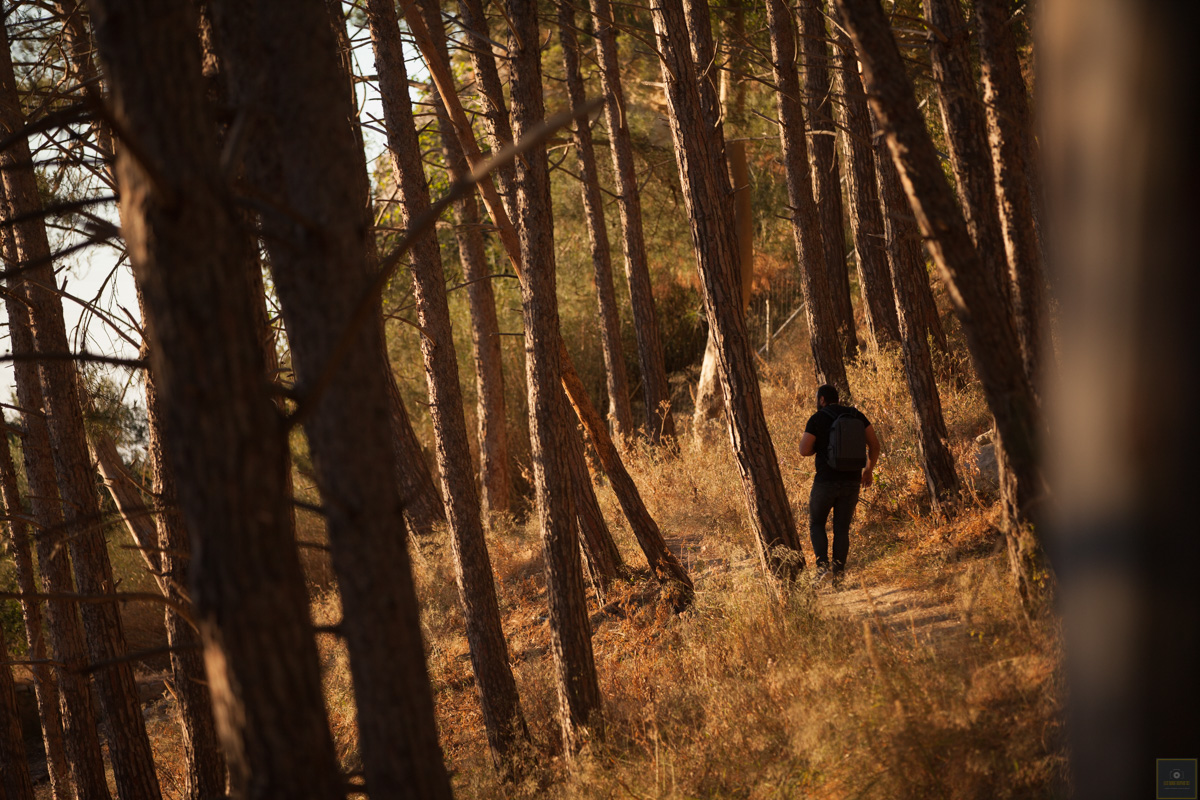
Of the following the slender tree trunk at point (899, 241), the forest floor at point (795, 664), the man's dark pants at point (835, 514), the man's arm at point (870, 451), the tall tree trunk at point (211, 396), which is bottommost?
the forest floor at point (795, 664)

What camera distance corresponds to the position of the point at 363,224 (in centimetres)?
273

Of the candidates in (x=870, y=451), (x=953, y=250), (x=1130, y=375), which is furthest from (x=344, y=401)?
(x=870, y=451)

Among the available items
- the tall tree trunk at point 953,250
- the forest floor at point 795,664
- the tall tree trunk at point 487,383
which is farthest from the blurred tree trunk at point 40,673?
the tall tree trunk at point 953,250

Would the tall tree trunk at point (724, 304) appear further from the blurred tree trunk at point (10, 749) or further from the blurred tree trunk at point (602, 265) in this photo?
the blurred tree trunk at point (10, 749)

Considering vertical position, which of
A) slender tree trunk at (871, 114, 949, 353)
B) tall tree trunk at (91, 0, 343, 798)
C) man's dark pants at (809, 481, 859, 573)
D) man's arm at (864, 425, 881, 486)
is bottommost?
man's dark pants at (809, 481, 859, 573)

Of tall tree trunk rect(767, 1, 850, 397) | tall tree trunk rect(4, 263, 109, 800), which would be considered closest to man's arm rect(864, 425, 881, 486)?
tall tree trunk rect(767, 1, 850, 397)

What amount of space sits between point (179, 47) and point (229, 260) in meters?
0.57

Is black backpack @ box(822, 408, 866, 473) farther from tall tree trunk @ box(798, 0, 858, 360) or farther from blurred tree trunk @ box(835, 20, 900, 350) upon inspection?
tall tree trunk @ box(798, 0, 858, 360)

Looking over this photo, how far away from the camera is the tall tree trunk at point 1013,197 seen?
4641 millimetres

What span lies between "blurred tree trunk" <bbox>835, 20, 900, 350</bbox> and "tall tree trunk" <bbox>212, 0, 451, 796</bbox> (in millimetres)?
7166

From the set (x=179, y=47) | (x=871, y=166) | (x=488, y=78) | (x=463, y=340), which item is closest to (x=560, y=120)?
(x=179, y=47)

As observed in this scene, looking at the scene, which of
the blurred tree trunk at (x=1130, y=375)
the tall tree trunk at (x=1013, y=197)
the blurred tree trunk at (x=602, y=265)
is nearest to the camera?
the blurred tree trunk at (x=1130, y=375)

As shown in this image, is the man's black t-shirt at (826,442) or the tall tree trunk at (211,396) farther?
the man's black t-shirt at (826,442)

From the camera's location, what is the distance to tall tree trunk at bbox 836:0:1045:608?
3.79 meters
